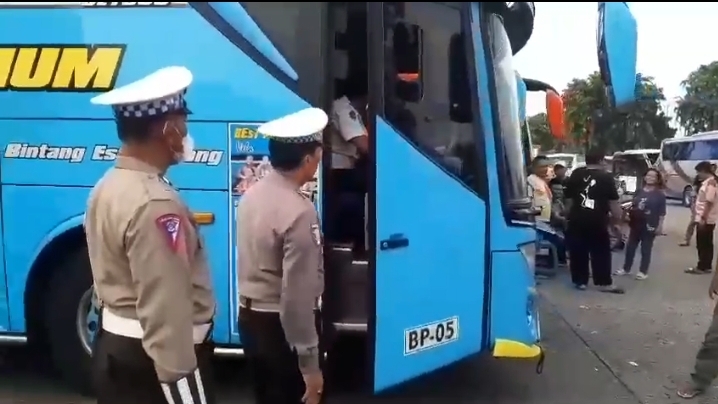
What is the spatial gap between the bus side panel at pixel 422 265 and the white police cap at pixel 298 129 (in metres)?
1.02

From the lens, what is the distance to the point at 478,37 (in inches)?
190

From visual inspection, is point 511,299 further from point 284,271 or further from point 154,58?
point 154,58

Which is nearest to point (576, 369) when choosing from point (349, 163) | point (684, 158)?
point (349, 163)

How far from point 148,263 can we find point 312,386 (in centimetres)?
113

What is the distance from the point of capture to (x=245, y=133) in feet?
15.6

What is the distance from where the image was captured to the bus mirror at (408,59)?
4.61 meters

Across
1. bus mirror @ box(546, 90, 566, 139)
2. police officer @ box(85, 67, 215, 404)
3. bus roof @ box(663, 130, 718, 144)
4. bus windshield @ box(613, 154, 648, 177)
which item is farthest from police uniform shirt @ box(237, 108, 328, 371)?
bus windshield @ box(613, 154, 648, 177)

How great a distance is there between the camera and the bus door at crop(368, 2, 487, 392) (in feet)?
14.8

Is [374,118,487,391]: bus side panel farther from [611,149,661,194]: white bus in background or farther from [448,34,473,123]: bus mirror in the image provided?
[611,149,661,194]: white bus in background

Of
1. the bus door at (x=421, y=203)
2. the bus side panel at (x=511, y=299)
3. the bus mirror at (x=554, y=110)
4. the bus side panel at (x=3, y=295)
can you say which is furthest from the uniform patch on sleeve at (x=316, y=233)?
the bus mirror at (x=554, y=110)

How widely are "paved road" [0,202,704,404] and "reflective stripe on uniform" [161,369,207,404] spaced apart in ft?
9.75

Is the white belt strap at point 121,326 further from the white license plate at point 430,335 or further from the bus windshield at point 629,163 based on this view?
the bus windshield at point 629,163

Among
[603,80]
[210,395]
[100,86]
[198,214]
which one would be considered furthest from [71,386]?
[603,80]

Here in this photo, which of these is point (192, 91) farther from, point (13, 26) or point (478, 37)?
point (478, 37)
